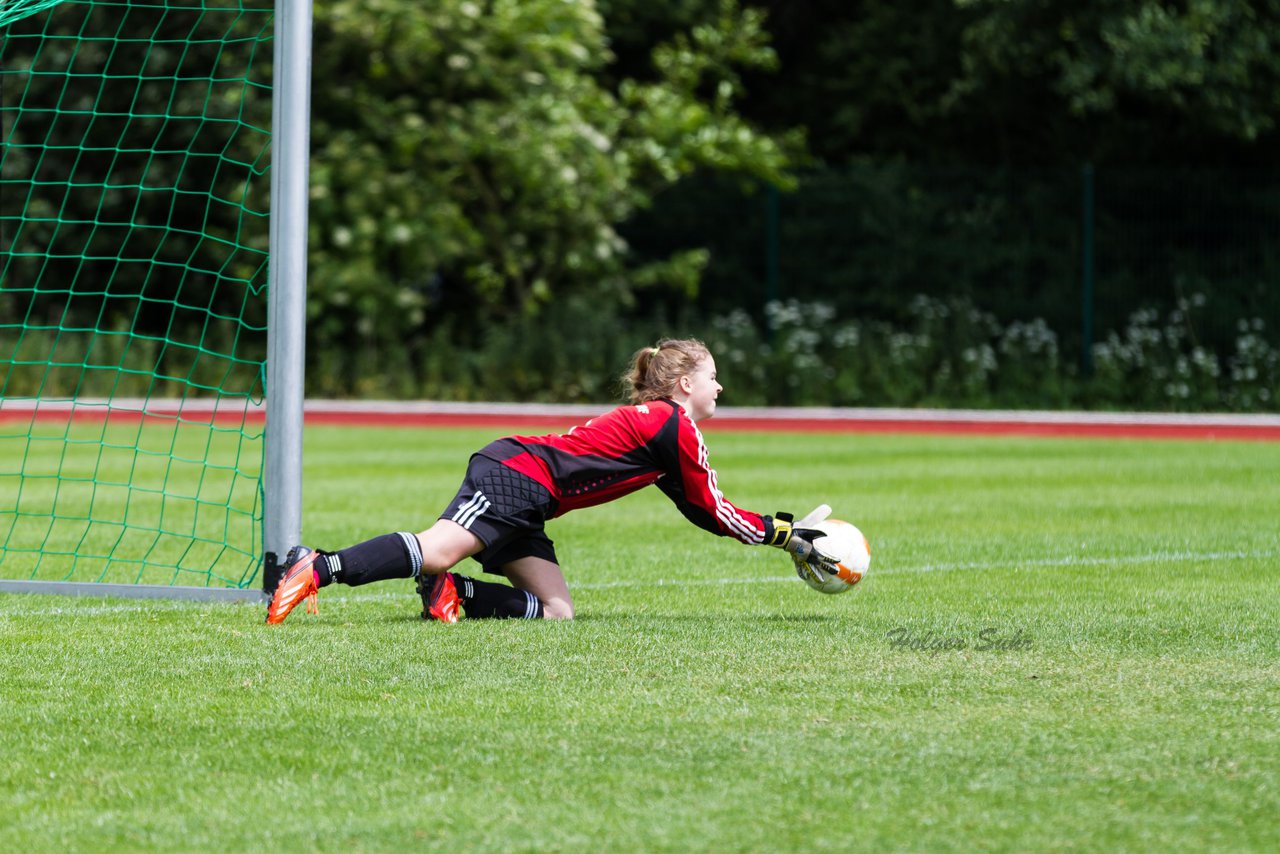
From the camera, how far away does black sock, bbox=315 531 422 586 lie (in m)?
6.26

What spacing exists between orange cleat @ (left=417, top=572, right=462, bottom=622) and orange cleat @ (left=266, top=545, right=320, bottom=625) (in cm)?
38

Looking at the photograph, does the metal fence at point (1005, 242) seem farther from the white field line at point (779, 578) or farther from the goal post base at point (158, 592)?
the goal post base at point (158, 592)

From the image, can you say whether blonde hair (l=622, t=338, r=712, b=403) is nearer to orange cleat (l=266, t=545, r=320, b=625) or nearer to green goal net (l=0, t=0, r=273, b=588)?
orange cleat (l=266, t=545, r=320, b=625)

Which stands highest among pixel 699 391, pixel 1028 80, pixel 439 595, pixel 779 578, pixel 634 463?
pixel 1028 80

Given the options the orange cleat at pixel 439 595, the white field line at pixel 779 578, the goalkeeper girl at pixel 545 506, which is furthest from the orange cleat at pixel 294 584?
the white field line at pixel 779 578

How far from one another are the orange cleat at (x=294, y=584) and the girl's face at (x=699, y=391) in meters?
1.43

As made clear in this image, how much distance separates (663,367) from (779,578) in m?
1.81

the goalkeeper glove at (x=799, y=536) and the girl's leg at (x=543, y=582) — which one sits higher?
the goalkeeper glove at (x=799, y=536)

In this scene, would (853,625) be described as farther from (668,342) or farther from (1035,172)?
(1035,172)

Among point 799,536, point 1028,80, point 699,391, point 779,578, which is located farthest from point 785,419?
point 799,536

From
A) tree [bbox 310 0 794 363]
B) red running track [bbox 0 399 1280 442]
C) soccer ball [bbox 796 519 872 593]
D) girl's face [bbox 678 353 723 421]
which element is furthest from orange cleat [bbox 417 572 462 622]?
tree [bbox 310 0 794 363]

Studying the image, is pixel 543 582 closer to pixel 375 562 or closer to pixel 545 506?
pixel 545 506

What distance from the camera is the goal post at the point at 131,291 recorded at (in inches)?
390

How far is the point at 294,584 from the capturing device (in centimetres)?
639
